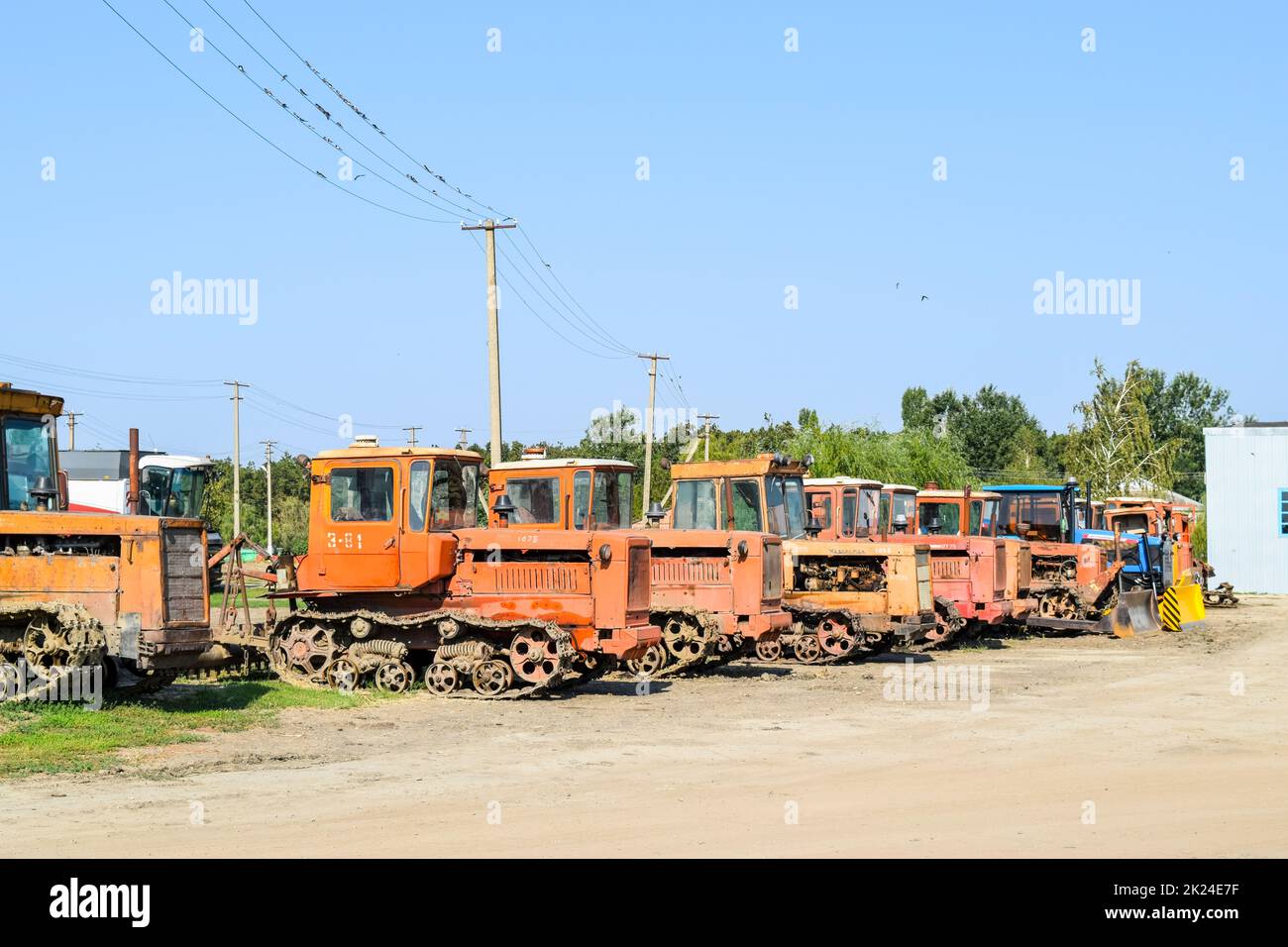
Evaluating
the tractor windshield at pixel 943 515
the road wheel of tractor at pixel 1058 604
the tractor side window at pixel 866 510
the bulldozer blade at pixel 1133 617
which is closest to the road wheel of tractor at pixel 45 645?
the tractor side window at pixel 866 510

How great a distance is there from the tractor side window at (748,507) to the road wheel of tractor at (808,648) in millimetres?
1823

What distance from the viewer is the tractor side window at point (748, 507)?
22.2 metres

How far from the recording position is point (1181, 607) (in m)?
31.4

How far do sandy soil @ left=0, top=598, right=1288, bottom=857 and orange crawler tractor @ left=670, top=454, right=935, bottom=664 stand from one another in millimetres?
3746

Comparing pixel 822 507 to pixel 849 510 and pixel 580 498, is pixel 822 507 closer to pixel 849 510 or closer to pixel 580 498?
pixel 849 510

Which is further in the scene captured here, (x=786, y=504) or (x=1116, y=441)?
(x=1116, y=441)

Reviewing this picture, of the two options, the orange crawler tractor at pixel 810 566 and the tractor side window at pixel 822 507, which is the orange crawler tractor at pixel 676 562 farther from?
the tractor side window at pixel 822 507

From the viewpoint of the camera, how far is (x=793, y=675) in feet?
67.6

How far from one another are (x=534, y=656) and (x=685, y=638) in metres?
3.29

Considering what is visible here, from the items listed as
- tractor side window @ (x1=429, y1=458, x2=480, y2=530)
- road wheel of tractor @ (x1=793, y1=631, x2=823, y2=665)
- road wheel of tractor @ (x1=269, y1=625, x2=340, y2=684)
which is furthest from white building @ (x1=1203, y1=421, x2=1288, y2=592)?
road wheel of tractor @ (x1=269, y1=625, x2=340, y2=684)

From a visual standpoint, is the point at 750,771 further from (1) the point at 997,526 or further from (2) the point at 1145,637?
(1) the point at 997,526

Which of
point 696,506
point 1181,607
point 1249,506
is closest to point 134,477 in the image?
point 696,506

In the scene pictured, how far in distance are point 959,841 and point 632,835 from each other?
2027 mm
